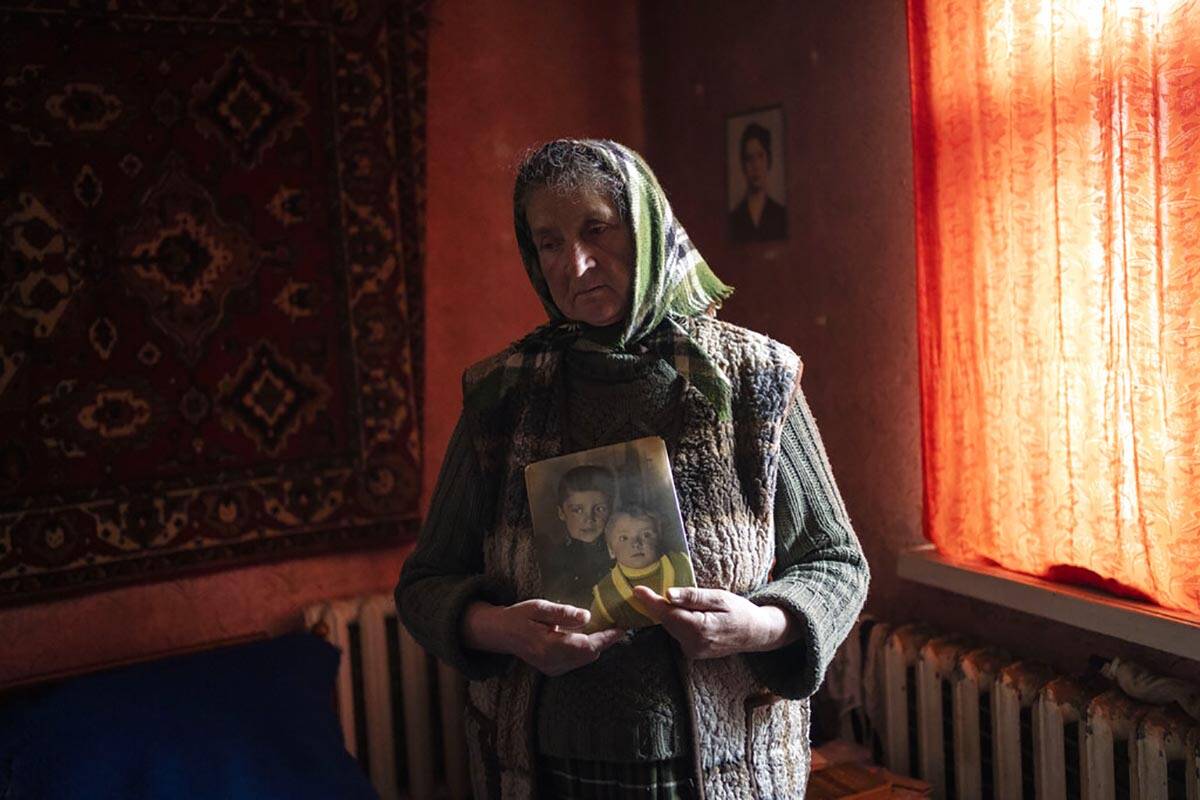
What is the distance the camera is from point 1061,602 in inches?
77.7

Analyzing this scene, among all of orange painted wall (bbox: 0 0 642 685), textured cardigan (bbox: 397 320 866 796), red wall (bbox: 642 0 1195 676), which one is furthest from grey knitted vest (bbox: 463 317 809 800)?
orange painted wall (bbox: 0 0 642 685)

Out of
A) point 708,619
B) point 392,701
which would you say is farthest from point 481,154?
point 708,619

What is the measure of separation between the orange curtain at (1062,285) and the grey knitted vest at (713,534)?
31.9 inches

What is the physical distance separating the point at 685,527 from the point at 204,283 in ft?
5.70

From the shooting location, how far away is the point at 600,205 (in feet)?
4.00

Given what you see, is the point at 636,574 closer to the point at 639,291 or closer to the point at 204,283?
the point at 639,291

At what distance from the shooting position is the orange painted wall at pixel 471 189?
8.87ft

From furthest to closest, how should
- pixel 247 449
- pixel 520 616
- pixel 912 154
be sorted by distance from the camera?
pixel 247 449 → pixel 912 154 → pixel 520 616

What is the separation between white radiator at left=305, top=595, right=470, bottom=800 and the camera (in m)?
2.68

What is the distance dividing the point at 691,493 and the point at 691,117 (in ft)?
6.57

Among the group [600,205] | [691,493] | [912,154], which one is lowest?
[691,493]

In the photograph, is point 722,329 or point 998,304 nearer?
point 722,329

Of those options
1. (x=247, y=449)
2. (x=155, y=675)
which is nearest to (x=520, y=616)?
(x=155, y=675)

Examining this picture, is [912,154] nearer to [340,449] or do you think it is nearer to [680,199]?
[680,199]
